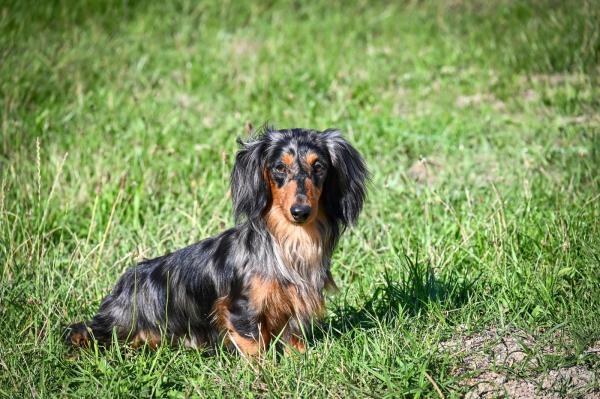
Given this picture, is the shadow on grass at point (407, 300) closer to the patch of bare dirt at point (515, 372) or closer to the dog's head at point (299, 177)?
the patch of bare dirt at point (515, 372)

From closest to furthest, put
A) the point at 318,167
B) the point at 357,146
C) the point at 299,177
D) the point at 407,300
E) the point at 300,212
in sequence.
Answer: the point at 300,212 → the point at 299,177 → the point at 318,167 → the point at 407,300 → the point at 357,146

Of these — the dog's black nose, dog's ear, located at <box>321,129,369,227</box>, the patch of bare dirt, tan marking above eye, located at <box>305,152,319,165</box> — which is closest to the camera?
the patch of bare dirt

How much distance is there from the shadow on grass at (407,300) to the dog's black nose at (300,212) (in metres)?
0.69

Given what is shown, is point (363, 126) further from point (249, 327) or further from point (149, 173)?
point (249, 327)

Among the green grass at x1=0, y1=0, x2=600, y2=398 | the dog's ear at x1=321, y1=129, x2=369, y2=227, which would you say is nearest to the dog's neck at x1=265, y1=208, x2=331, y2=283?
the dog's ear at x1=321, y1=129, x2=369, y2=227

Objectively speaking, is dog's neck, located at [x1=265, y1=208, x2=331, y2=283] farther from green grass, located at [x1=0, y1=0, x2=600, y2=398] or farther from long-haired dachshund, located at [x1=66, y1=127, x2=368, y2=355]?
green grass, located at [x1=0, y1=0, x2=600, y2=398]

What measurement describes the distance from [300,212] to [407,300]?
0.96 meters

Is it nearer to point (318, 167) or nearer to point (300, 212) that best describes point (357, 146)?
point (318, 167)

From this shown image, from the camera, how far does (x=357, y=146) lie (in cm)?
682

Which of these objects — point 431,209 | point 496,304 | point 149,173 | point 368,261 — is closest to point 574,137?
point 431,209

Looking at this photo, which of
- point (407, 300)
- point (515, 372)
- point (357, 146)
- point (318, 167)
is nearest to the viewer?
point (515, 372)

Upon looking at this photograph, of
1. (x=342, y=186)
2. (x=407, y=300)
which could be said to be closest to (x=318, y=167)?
(x=342, y=186)

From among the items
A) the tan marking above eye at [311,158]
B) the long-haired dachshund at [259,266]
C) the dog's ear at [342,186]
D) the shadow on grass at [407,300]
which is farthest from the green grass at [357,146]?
the tan marking above eye at [311,158]

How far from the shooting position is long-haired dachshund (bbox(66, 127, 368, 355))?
12.6 feet
